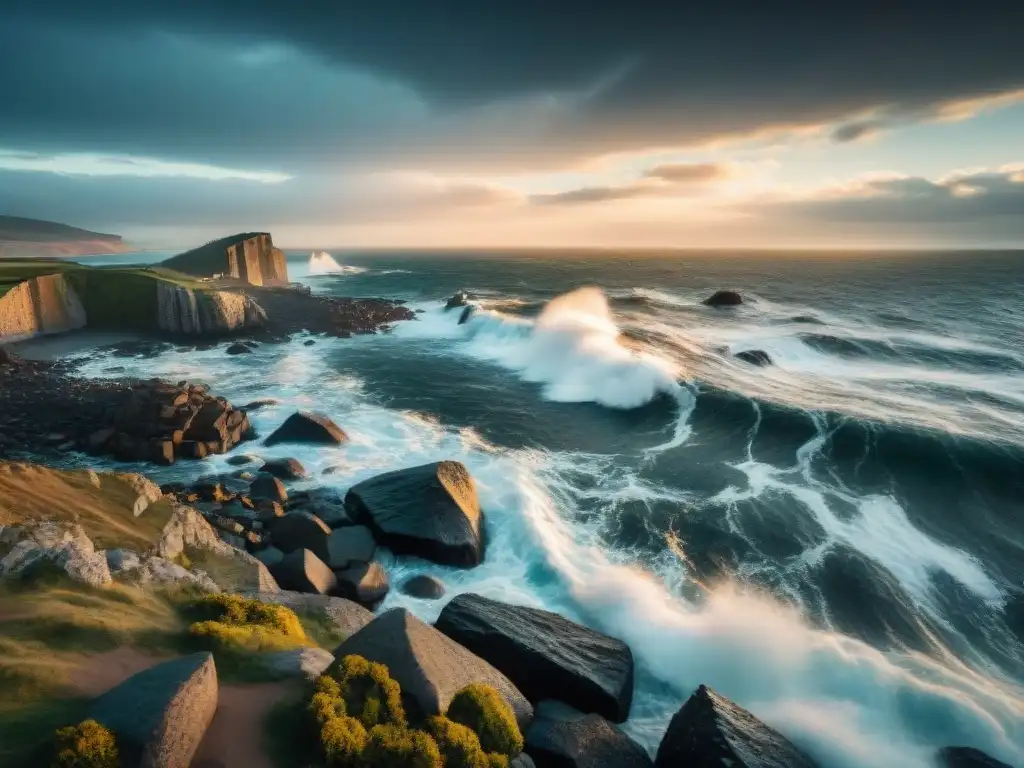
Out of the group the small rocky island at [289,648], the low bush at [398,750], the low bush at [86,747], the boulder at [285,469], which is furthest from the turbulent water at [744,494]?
the low bush at [86,747]

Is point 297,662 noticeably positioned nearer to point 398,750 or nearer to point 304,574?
point 398,750

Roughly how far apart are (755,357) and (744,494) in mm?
25085

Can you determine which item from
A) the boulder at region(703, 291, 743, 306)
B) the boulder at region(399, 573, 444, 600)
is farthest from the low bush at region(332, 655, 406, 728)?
the boulder at region(703, 291, 743, 306)

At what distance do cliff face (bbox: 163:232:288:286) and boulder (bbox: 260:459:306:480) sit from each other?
65.5 meters

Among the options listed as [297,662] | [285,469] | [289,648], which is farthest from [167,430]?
[297,662]

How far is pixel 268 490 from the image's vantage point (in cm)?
2006

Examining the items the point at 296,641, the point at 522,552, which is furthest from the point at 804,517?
the point at 296,641

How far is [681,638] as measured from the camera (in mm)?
14430

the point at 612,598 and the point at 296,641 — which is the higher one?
the point at 296,641

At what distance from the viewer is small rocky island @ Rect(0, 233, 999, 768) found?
756 centimetres

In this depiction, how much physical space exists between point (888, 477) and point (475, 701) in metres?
23.2

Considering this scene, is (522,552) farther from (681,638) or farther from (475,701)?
(475,701)

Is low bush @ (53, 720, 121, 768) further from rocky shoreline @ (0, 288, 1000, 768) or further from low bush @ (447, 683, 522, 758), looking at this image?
low bush @ (447, 683, 522, 758)

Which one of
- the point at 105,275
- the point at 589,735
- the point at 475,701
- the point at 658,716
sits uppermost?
the point at 105,275
